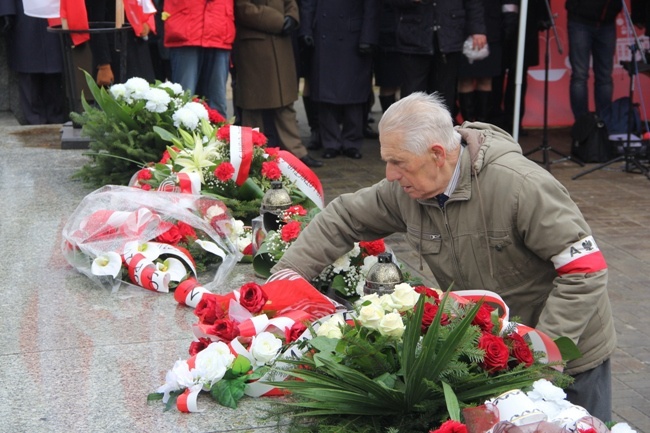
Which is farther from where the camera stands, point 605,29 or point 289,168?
point 605,29

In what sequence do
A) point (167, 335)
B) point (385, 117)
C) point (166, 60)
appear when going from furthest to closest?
point (166, 60) → point (167, 335) → point (385, 117)

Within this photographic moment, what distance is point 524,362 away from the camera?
2811mm

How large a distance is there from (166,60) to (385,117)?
7.19m

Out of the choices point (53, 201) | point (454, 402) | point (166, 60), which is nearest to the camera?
point (454, 402)

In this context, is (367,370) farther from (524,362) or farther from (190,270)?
(190,270)

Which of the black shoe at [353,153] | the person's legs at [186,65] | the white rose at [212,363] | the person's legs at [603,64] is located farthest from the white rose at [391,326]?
the person's legs at [603,64]

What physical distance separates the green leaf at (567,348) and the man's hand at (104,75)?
583 cm

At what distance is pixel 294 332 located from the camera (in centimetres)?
340

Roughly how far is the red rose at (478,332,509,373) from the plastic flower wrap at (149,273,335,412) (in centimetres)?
58

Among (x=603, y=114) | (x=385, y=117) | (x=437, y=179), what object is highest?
(x=385, y=117)

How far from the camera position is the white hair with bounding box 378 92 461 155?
3.34m

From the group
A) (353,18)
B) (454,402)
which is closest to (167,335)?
(454,402)

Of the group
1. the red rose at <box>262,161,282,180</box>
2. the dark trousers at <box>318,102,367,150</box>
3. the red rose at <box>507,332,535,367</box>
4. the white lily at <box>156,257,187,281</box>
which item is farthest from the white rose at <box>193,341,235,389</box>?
the dark trousers at <box>318,102,367,150</box>

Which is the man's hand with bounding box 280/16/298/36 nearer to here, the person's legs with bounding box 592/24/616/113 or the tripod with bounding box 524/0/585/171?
the tripod with bounding box 524/0/585/171
